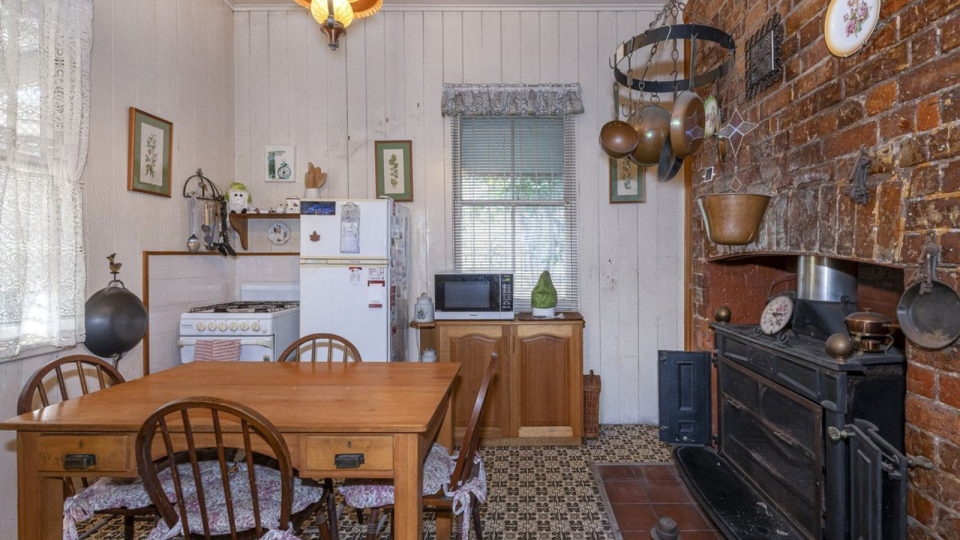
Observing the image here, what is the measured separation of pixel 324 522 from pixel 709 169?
8.22ft

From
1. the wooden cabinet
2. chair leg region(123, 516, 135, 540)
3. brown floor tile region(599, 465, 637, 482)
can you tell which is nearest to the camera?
chair leg region(123, 516, 135, 540)

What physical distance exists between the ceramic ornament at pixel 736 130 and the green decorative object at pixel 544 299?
1.45m

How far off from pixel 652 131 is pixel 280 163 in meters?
2.81

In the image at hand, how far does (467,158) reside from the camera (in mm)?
3605

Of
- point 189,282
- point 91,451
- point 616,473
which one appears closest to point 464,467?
point 91,451

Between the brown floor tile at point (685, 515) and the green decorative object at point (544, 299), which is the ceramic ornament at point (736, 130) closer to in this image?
the green decorative object at point (544, 299)

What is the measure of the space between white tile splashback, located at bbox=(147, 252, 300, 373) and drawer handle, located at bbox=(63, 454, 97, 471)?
1.57 metres

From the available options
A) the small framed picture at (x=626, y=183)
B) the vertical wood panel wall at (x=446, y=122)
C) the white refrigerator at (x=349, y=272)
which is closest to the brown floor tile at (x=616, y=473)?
the vertical wood panel wall at (x=446, y=122)

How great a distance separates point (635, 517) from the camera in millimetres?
2184

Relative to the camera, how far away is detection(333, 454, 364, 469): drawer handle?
4.41 feet

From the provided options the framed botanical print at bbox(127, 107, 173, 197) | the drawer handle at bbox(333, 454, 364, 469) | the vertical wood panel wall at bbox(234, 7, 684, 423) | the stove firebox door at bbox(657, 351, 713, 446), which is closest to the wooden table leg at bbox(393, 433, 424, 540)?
the drawer handle at bbox(333, 454, 364, 469)

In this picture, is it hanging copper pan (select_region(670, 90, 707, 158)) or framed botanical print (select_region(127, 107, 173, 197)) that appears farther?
framed botanical print (select_region(127, 107, 173, 197))

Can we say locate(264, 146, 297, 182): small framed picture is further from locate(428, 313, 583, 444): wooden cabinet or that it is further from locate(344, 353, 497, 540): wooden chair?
locate(344, 353, 497, 540): wooden chair

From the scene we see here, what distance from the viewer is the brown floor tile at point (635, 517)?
211cm
